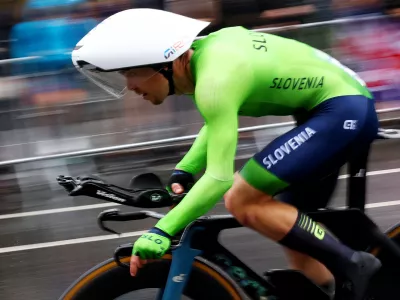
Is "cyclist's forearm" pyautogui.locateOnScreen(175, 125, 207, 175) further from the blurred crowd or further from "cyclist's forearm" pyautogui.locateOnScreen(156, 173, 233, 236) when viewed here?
the blurred crowd

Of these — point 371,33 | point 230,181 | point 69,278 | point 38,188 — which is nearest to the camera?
point 230,181

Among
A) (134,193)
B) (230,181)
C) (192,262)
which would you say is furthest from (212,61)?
(192,262)

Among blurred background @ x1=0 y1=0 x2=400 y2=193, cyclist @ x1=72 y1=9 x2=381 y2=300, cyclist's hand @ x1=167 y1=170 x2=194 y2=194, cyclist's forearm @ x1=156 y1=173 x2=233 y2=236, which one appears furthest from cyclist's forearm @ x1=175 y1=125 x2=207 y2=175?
blurred background @ x1=0 y1=0 x2=400 y2=193

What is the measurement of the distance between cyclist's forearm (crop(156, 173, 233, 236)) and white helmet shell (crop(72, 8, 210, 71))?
52cm

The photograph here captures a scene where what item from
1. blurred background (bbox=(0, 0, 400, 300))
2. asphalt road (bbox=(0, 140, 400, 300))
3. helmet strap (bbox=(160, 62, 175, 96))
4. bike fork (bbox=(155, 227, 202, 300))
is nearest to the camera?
helmet strap (bbox=(160, 62, 175, 96))

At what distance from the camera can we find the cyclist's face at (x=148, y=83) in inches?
112

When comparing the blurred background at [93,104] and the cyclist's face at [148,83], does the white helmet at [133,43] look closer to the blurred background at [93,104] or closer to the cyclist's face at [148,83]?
the cyclist's face at [148,83]

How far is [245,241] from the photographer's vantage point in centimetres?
507

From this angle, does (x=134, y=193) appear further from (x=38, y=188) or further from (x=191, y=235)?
(x=38, y=188)

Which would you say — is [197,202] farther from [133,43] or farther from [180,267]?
[133,43]

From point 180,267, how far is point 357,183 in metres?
0.89

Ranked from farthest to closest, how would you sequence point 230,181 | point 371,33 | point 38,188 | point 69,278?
1. point 371,33
2. point 38,188
3. point 69,278
4. point 230,181

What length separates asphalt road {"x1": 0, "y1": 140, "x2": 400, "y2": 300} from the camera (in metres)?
4.80

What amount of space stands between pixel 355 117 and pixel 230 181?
65 centimetres
